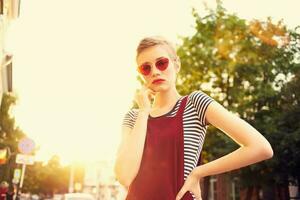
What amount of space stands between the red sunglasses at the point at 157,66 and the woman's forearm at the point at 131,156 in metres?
0.29

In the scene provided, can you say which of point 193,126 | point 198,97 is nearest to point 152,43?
point 198,97

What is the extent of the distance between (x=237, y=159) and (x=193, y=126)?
0.27 metres

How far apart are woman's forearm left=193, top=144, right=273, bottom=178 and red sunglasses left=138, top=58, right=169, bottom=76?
0.58 m

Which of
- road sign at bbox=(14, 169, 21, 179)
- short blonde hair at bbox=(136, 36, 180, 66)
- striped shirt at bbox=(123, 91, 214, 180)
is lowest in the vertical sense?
striped shirt at bbox=(123, 91, 214, 180)

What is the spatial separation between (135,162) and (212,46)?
2248 cm

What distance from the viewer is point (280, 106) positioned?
73.1ft

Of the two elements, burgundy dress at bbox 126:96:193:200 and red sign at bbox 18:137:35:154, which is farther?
red sign at bbox 18:137:35:154

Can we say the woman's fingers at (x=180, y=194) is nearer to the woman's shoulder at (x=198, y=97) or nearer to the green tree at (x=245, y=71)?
the woman's shoulder at (x=198, y=97)

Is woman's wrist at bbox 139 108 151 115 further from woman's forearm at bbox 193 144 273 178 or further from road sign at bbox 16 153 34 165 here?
road sign at bbox 16 153 34 165

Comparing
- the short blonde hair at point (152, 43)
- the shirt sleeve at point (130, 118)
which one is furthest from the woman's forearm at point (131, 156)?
the short blonde hair at point (152, 43)

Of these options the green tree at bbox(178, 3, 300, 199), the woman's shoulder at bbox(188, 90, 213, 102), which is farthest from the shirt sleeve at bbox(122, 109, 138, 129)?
the green tree at bbox(178, 3, 300, 199)

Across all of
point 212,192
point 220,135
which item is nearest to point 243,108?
point 220,135

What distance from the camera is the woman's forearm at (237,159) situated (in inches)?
73.8

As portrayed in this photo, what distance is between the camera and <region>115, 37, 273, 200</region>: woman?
189 cm
